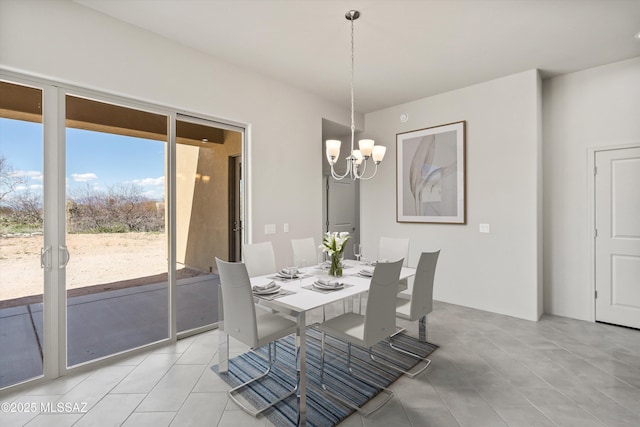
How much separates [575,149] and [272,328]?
4.03 metres

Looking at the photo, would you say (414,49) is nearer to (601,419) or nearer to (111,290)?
(601,419)

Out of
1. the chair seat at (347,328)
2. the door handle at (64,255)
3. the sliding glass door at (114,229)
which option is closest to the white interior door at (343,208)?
the sliding glass door at (114,229)

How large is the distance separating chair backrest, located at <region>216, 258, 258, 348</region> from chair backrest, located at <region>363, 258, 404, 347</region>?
29.7 inches

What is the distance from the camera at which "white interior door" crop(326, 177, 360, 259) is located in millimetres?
6074

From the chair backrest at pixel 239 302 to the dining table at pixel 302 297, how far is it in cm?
17

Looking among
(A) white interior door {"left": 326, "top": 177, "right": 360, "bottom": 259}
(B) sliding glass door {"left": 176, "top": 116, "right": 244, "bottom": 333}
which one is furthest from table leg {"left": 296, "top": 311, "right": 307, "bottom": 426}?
(A) white interior door {"left": 326, "top": 177, "right": 360, "bottom": 259}

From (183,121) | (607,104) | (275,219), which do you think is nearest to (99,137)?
(183,121)

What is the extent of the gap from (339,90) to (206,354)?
3.59 metres

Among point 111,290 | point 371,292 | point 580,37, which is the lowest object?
point 111,290

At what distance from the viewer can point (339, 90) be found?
4309 mm

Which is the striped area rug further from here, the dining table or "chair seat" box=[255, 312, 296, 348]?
"chair seat" box=[255, 312, 296, 348]

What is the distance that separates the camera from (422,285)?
8.43 feet

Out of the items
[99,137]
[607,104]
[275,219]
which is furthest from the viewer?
[275,219]

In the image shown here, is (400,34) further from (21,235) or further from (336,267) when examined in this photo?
(21,235)
